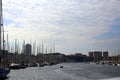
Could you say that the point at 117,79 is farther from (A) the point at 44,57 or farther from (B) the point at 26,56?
(A) the point at 44,57

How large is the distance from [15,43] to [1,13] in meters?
79.3

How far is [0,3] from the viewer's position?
201 ft

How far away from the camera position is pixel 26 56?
173 meters

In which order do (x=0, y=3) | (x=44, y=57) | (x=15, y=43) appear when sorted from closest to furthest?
(x=0, y=3) → (x=15, y=43) → (x=44, y=57)

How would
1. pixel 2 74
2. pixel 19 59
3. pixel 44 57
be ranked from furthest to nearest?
pixel 44 57 → pixel 19 59 → pixel 2 74

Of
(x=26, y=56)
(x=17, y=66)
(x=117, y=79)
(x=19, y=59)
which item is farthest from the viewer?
(x=26, y=56)

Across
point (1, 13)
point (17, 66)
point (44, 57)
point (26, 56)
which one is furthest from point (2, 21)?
point (44, 57)

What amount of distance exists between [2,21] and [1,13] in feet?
5.77

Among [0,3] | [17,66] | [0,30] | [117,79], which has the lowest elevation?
[17,66]

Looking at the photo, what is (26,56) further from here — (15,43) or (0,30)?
(0,30)

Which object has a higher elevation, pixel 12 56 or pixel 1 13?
pixel 1 13

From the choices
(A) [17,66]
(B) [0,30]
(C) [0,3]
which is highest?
(C) [0,3]

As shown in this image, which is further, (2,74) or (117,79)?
(2,74)

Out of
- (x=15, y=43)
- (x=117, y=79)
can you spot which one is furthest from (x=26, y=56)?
(x=117, y=79)
